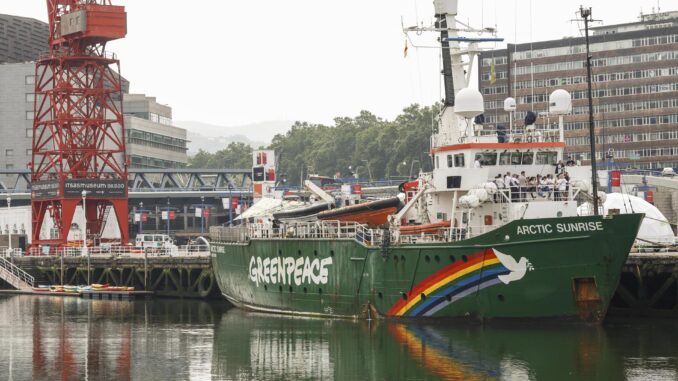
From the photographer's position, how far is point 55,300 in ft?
261

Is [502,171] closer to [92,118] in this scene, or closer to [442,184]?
[442,184]

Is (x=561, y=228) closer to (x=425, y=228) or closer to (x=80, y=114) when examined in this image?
(x=425, y=228)

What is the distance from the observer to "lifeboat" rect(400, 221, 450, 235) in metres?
52.4

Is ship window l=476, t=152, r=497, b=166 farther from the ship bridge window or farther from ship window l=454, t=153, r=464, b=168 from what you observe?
the ship bridge window

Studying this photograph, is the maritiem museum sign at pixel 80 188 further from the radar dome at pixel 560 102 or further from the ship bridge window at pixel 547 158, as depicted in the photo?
the radar dome at pixel 560 102

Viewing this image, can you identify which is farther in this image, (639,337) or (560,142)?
(560,142)

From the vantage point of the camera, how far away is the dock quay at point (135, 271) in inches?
3081

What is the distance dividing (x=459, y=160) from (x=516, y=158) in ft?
8.58

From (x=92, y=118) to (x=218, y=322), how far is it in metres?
41.6

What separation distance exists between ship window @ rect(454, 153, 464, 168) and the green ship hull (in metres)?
5.16

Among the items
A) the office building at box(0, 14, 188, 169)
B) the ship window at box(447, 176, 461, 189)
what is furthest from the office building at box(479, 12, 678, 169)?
the ship window at box(447, 176, 461, 189)

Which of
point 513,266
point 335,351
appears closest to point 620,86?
point 513,266

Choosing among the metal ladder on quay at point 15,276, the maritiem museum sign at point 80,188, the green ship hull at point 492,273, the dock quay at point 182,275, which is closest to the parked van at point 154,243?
the dock quay at point 182,275

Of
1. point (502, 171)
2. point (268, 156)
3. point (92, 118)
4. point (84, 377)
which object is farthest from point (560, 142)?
point (92, 118)
